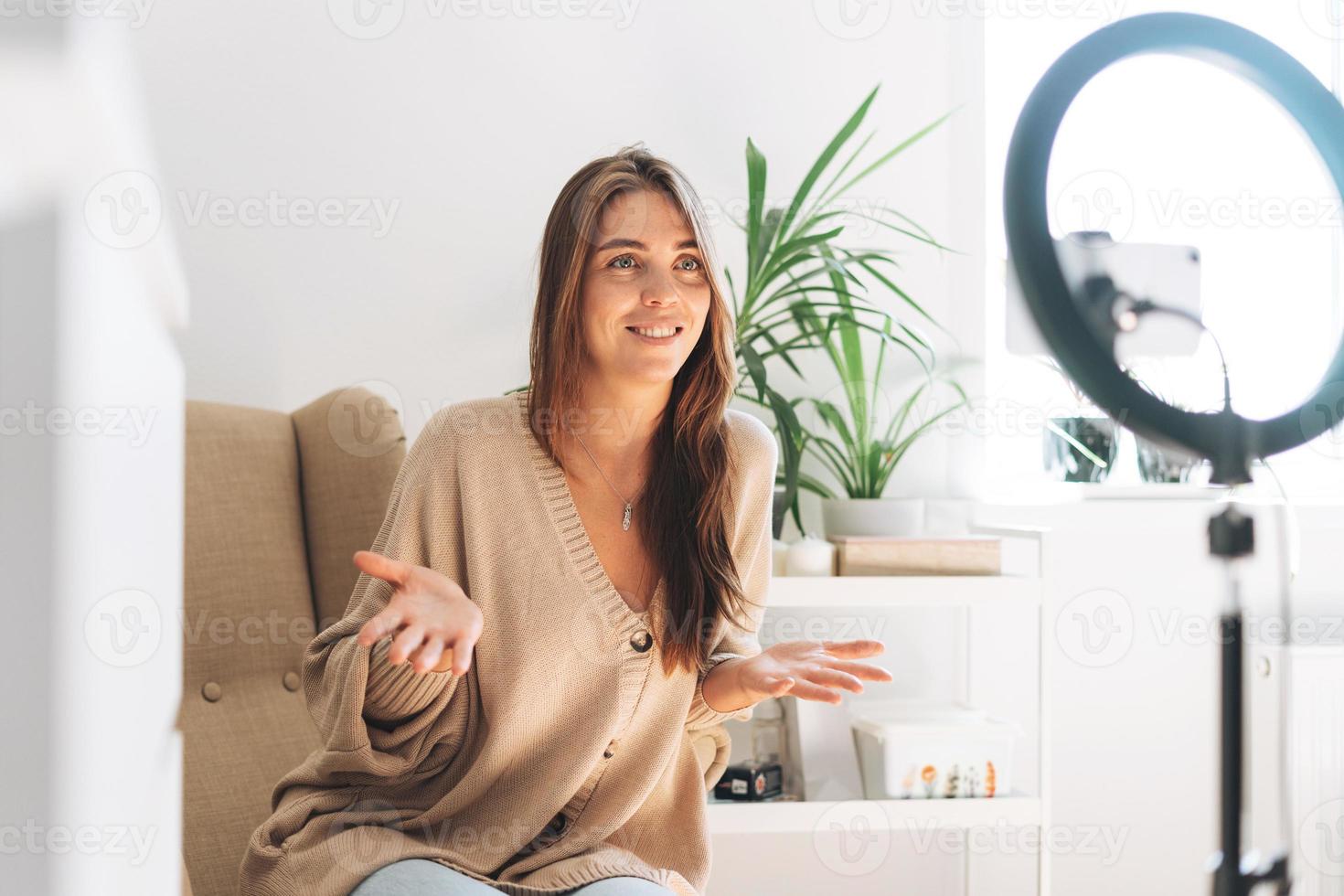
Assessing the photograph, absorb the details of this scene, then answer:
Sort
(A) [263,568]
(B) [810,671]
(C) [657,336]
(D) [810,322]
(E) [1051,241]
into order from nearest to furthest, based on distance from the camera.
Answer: (E) [1051,241] < (B) [810,671] < (C) [657,336] < (A) [263,568] < (D) [810,322]

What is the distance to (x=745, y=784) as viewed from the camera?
1749 mm

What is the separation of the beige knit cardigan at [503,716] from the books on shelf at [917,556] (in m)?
0.47

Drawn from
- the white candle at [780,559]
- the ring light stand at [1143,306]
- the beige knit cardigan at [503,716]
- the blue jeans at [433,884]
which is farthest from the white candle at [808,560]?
the ring light stand at [1143,306]

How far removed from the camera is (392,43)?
196 centimetres

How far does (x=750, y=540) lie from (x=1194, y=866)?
54.3 inches

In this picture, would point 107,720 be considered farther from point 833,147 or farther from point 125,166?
point 833,147

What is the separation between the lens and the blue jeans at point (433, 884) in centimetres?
107

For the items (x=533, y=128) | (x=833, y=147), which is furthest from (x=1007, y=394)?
(x=533, y=128)

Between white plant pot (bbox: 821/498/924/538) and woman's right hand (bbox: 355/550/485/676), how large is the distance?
91 cm

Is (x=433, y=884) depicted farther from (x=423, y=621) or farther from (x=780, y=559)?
(x=780, y=559)

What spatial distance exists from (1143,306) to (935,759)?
1.45m

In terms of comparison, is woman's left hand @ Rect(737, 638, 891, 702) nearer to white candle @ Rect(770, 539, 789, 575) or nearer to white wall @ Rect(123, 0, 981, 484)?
white candle @ Rect(770, 539, 789, 575)

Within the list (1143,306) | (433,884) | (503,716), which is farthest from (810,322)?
(1143,306)

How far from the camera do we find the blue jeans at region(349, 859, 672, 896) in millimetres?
1074
